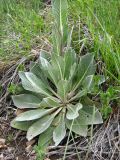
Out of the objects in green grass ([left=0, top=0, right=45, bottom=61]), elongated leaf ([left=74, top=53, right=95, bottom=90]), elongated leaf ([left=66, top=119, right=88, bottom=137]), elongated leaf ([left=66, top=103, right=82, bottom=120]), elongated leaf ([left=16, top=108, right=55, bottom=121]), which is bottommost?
elongated leaf ([left=66, top=119, right=88, bottom=137])

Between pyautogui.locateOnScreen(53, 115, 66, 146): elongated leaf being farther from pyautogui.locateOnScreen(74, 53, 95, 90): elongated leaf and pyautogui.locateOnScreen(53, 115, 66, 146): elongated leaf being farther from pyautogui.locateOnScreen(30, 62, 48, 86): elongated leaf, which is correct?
pyautogui.locateOnScreen(30, 62, 48, 86): elongated leaf

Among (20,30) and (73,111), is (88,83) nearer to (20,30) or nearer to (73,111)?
(73,111)

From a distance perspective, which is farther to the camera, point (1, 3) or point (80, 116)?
point (1, 3)

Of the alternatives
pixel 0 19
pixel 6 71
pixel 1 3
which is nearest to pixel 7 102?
pixel 6 71

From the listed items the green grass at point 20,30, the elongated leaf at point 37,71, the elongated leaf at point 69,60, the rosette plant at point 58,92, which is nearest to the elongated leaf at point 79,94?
the rosette plant at point 58,92

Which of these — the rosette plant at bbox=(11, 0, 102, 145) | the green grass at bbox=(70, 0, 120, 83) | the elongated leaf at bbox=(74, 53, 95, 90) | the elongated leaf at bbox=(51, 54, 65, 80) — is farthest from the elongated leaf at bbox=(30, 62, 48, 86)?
the green grass at bbox=(70, 0, 120, 83)

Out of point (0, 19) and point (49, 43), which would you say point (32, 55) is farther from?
point (0, 19)
